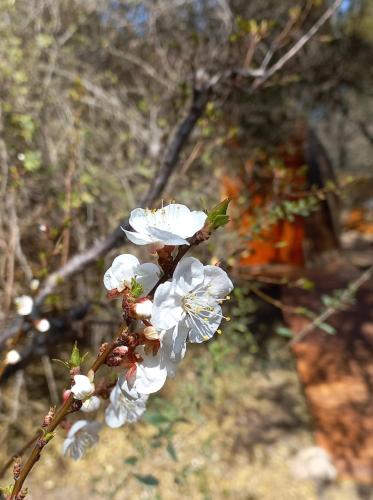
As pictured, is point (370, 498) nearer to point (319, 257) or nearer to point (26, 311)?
point (26, 311)

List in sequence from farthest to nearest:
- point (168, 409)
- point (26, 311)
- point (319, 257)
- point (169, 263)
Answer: point (319, 257), point (168, 409), point (26, 311), point (169, 263)

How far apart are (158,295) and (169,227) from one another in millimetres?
108

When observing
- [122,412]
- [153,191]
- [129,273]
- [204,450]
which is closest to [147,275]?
[129,273]

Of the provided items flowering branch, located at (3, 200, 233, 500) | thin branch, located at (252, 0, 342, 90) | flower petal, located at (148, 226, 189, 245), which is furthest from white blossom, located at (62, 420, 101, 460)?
thin branch, located at (252, 0, 342, 90)

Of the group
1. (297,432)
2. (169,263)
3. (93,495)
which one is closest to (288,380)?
(297,432)

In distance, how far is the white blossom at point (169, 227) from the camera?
49cm

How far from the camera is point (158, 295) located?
1.64ft

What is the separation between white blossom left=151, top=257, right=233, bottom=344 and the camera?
19.8 inches

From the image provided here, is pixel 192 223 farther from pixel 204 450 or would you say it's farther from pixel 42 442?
pixel 204 450

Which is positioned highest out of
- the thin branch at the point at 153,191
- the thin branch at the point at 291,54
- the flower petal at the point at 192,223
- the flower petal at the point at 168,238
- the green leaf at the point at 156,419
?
the flower petal at the point at 168,238

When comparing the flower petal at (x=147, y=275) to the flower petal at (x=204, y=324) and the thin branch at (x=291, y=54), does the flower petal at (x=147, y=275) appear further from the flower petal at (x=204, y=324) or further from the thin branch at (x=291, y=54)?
the thin branch at (x=291, y=54)

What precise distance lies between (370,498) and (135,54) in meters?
2.94

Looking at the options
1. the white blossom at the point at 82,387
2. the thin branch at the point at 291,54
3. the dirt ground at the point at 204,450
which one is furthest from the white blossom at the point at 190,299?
the thin branch at the point at 291,54

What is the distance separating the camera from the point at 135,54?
3023 millimetres
